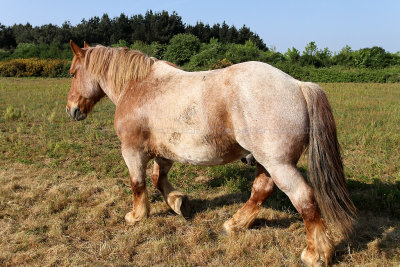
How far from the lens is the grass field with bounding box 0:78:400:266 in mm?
3062

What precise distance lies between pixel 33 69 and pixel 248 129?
2636 centimetres

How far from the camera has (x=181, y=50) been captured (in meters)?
27.6

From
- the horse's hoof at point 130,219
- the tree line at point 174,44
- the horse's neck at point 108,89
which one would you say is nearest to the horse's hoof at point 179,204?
the horse's hoof at point 130,219

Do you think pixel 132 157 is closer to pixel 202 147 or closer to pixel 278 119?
pixel 202 147

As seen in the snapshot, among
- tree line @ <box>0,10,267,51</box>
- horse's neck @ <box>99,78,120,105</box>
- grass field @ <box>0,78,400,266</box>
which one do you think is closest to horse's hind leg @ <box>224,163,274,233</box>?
grass field @ <box>0,78,400,266</box>

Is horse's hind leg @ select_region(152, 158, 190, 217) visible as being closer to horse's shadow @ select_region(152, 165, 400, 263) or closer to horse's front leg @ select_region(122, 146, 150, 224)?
horse's shadow @ select_region(152, 165, 400, 263)

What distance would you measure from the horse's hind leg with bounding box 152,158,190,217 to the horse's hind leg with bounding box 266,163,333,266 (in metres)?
1.51

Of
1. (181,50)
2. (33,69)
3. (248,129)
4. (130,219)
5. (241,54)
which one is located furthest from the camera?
(181,50)

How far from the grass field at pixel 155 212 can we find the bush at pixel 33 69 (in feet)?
65.1

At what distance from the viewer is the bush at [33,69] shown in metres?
24.3

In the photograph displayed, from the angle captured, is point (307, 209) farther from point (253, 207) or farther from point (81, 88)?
point (81, 88)

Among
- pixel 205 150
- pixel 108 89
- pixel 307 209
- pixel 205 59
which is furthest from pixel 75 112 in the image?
pixel 205 59

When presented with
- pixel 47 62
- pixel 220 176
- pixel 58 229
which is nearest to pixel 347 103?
pixel 220 176

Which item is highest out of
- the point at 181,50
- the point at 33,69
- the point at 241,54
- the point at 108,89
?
the point at 181,50
